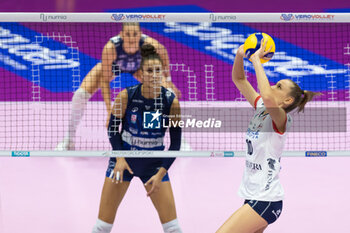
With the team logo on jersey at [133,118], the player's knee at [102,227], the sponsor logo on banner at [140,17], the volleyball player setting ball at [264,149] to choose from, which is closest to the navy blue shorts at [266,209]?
the volleyball player setting ball at [264,149]

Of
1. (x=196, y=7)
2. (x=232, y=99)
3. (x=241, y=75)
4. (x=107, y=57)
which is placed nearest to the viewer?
(x=241, y=75)

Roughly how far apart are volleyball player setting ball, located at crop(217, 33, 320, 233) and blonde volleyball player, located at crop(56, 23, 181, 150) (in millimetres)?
3748

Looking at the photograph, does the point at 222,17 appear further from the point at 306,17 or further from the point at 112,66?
the point at 112,66

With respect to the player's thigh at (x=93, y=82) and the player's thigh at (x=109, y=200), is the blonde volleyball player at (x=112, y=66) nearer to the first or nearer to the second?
the player's thigh at (x=93, y=82)

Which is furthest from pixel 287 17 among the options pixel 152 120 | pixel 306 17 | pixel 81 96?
pixel 81 96

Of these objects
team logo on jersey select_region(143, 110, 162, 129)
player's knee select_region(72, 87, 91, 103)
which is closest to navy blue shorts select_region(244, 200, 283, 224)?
team logo on jersey select_region(143, 110, 162, 129)

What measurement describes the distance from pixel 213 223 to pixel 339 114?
487 cm

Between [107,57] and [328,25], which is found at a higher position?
[328,25]

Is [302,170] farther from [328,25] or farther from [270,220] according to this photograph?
[270,220]

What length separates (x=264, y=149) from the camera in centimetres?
534

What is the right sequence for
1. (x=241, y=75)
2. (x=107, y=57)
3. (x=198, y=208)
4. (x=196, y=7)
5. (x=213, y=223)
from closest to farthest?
(x=241, y=75) → (x=213, y=223) → (x=198, y=208) → (x=107, y=57) → (x=196, y=7)

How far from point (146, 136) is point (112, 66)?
3.85 m

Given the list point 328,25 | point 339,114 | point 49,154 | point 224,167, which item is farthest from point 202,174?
point 328,25

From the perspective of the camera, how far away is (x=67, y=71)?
1327 centimetres
